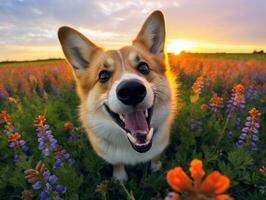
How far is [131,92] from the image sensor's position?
8.78 feet

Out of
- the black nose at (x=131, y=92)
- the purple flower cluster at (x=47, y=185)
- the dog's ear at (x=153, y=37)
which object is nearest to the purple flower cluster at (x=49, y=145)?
the purple flower cluster at (x=47, y=185)

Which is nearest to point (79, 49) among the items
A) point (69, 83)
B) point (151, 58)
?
point (151, 58)

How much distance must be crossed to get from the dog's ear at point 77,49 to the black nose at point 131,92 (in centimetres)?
111

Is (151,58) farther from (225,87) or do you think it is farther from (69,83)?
(69,83)

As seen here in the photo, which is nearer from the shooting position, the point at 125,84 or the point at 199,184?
the point at 199,184

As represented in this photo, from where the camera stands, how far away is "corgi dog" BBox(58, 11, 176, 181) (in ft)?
9.61

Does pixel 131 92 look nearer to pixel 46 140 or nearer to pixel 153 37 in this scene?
pixel 46 140

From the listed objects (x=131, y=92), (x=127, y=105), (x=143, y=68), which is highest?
(x=143, y=68)

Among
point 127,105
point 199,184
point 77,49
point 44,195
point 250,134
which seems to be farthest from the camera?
point 77,49

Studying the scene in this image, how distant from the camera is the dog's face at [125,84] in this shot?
2.79 m

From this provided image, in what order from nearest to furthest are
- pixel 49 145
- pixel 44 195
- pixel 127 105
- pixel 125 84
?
pixel 44 195, pixel 125 84, pixel 127 105, pixel 49 145

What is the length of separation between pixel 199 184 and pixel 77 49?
10.7ft

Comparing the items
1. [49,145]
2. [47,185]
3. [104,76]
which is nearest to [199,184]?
[47,185]

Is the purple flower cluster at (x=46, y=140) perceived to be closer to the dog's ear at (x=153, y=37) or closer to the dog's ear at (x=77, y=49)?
the dog's ear at (x=77, y=49)
